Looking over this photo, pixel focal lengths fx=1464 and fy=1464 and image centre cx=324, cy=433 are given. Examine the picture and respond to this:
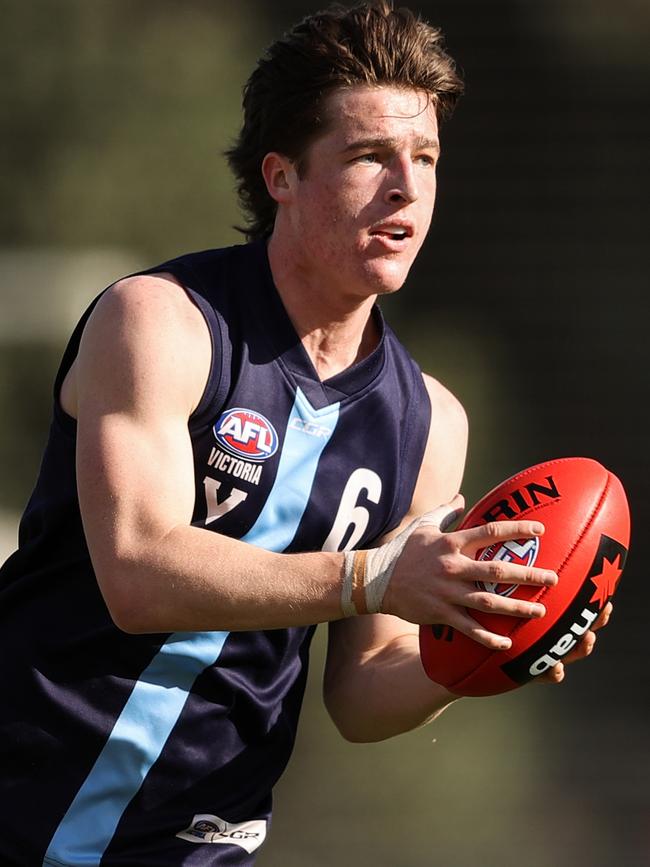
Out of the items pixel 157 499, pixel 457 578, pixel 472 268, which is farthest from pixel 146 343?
pixel 472 268

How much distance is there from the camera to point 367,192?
8.63 feet

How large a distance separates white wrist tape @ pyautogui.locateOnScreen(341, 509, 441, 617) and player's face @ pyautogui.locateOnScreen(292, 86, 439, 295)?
601mm

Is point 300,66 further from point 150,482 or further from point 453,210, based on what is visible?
point 453,210

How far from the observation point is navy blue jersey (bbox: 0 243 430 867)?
101 inches

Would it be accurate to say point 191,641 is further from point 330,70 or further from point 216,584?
point 330,70

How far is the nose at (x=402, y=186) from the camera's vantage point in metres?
2.62

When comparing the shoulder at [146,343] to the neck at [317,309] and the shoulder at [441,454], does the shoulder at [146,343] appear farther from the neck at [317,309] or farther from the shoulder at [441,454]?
the shoulder at [441,454]

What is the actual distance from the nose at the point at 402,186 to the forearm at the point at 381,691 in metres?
0.87

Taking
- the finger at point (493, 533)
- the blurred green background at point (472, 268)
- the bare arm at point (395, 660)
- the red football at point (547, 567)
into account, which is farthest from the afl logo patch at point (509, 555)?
the blurred green background at point (472, 268)

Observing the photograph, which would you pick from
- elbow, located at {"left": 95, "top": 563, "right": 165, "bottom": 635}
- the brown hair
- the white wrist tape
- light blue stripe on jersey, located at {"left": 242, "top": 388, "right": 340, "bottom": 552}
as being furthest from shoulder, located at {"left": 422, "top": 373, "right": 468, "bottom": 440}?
elbow, located at {"left": 95, "top": 563, "right": 165, "bottom": 635}

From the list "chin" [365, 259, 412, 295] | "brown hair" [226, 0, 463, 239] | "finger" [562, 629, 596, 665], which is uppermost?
"brown hair" [226, 0, 463, 239]

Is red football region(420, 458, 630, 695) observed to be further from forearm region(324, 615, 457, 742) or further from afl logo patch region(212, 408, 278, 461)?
afl logo patch region(212, 408, 278, 461)

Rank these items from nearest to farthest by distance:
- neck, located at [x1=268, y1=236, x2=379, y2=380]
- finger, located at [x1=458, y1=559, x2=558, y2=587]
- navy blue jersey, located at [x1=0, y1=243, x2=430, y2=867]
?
1. finger, located at [x1=458, y1=559, x2=558, y2=587]
2. navy blue jersey, located at [x1=0, y1=243, x2=430, y2=867]
3. neck, located at [x1=268, y1=236, x2=379, y2=380]

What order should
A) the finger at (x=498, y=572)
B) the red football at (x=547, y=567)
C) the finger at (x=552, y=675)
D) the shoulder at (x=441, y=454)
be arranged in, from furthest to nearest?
1. the shoulder at (x=441, y=454)
2. the finger at (x=552, y=675)
3. the red football at (x=547, y=567)
4. the finger at (x=498, y=572)
